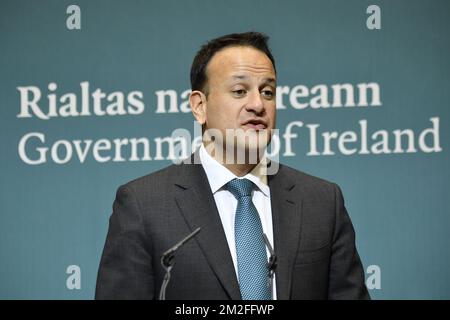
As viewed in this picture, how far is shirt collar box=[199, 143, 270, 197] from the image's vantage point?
1868 mm

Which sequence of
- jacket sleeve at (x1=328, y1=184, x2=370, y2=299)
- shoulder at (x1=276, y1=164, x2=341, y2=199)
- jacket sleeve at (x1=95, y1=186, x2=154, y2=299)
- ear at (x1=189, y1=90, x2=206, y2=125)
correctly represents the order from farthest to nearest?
ear at (x1=189, y1=90, x2=206, y2=125), shoulder at (x1=276, y1=164, x2=341, y2=199), jacket sleeve at (x1=328, y1=184, x2=370, y2=299), jacket sleeve at (x1=95, y1=186, x2=154, y2=299)

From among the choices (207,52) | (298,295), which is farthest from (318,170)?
(298,295)

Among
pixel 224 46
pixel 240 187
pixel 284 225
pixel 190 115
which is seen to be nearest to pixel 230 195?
pixel 240 187

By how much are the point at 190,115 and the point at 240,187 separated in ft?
3.57

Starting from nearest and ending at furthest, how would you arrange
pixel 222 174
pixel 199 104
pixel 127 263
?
pixel 127 263 < pixel 222 174 < pixel 199 104

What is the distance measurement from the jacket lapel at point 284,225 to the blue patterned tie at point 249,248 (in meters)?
0.04

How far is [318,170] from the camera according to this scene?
2838 millimetres

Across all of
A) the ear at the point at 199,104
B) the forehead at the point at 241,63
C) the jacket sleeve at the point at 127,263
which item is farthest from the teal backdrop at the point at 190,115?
the jacket sleeve at the point at 127,263

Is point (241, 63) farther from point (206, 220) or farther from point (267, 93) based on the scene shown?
point (206, 220)

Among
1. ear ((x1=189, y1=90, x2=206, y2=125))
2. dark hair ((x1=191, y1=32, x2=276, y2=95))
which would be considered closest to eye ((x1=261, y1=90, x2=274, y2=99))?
dark hair ((x1=191, y1=32, x2=276, y2=95))

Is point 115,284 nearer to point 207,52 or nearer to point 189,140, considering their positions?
point 207,52

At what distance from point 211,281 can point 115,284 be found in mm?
243

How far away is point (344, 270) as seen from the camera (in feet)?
5.89

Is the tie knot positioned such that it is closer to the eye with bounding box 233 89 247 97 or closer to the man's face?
the man's face
